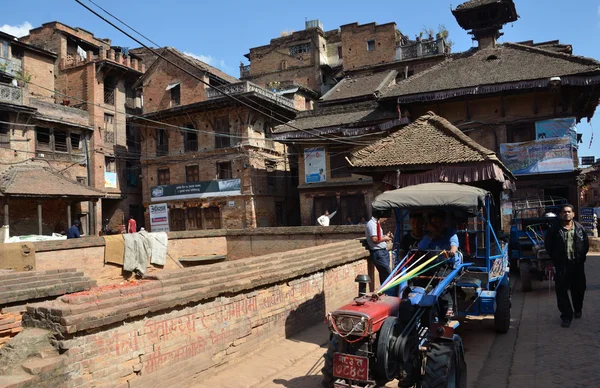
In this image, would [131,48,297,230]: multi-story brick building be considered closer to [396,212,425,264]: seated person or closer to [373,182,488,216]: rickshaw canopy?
[396,212,425,264]: seated person

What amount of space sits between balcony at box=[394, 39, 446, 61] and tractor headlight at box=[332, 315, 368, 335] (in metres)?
32.0

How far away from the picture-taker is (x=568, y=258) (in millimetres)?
8055

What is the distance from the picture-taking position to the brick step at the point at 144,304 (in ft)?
14.6

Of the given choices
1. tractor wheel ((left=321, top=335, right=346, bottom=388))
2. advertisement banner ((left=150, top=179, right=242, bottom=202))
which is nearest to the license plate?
tractor wheel ((left=321, top=335, right=346, bottom=388))

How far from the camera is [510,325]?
28.3ft

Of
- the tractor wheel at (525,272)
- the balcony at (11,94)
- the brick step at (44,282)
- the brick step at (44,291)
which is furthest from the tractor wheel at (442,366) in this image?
the balcony at (11,94)

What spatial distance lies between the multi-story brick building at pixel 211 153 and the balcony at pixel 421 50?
31.1ft

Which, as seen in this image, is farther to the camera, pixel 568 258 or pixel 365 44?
pixel 365 44

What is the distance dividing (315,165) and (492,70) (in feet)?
35.1

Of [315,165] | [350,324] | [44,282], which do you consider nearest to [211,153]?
[315,165]

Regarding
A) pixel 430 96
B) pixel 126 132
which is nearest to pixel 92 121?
pixel 126 132

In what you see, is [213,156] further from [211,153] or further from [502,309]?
[502,309]

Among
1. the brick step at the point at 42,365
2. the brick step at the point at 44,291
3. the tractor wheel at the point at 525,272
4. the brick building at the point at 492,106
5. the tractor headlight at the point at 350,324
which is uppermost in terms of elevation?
the brick building at the point at 492,106

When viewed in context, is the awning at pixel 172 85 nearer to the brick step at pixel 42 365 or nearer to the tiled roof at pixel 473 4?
the tiled roof at pixel 473 4
